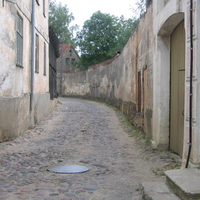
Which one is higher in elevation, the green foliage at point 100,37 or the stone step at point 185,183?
the green foliage at point 100,37

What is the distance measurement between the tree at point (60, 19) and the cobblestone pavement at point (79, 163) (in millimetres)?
38011

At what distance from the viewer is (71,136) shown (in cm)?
816

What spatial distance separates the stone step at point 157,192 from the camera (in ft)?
10.7

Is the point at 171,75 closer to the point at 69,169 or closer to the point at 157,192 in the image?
the point at 69,169

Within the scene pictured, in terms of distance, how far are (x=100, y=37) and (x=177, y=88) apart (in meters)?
35.0

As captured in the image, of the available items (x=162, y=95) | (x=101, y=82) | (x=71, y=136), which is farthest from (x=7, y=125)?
(x=101, y=82)

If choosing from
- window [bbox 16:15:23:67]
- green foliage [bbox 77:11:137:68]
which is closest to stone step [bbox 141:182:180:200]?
window [bbox 16:15:23:67]

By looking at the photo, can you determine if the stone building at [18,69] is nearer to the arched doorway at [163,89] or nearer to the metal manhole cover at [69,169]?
the metal manhole cover at [69,169]

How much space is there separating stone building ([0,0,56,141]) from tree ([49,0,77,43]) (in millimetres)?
34518

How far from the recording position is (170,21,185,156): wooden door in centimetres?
527

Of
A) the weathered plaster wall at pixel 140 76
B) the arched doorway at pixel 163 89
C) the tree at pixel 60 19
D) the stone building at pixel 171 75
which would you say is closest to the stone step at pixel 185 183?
the stone building at pixel 171 75

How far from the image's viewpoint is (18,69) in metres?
7.88

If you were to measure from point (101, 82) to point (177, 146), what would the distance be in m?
17.3

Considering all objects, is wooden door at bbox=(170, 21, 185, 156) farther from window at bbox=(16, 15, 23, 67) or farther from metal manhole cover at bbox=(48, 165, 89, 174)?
window at bbox=(16, 15, 23, 67)
